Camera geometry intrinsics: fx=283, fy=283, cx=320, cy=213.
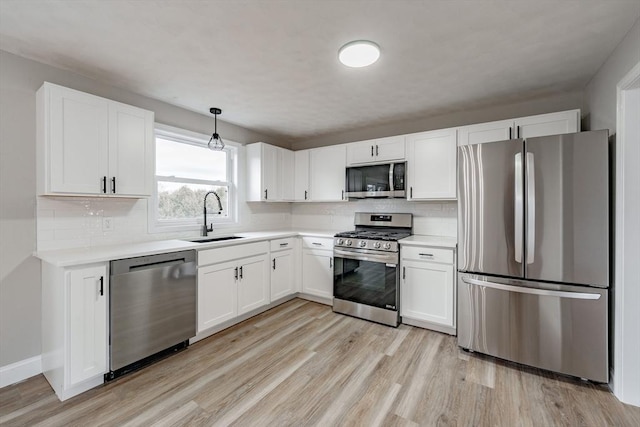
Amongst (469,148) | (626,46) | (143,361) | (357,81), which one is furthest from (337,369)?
(626,46)

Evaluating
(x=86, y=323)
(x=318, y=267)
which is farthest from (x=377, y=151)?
(x=86, y=323)

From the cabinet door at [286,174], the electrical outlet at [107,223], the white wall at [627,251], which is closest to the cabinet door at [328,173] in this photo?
the cabinet door at [286,174]

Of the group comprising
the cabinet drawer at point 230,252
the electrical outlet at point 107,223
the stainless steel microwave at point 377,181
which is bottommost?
the cabinet drawer at point 230,252

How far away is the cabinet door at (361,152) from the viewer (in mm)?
3611

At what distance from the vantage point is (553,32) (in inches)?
71.2

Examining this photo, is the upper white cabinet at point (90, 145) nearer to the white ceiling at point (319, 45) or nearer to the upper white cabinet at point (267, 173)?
the white ceiling at point (319, 45)

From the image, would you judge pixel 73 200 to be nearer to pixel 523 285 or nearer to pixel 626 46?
pixel 523 285

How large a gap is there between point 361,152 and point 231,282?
224 centimetres

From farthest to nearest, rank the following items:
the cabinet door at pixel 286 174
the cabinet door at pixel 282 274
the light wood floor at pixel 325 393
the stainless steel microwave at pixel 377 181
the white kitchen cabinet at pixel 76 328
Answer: the cabinet door at pixel 286 174 < the cabinet door at pixel 282 274 < the stainless steel microwave at pixel 377 181 < the white kitchen cabinet at pixel 76 328 < the light wood floor at pixel 325 393

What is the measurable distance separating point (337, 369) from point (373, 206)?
2.22 meters

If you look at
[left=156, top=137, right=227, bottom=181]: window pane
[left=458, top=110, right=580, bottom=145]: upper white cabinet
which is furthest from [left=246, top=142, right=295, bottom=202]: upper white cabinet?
[left=458, top=110, right=580, bottom=145]: upper white cabinet

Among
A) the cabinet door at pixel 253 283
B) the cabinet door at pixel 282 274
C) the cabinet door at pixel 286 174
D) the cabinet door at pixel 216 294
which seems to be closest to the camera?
the cabinet door at pixel 216 294

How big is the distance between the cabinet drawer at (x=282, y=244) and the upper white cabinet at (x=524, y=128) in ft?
7.60

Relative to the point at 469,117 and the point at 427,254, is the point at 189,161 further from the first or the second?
the point at 469,117
